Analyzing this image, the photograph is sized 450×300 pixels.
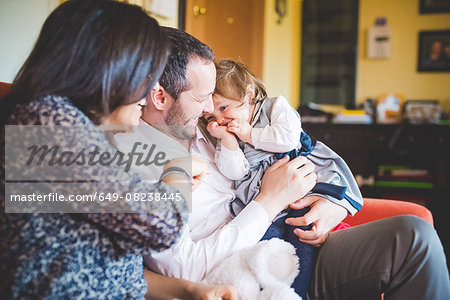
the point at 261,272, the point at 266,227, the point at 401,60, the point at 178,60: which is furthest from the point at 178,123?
the point at 401,60

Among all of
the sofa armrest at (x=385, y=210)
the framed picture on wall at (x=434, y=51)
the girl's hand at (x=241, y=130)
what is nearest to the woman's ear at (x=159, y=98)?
the girl's hand at (x=241, y=130)

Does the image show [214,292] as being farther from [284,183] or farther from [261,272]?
[284,183]

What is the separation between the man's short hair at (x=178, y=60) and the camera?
1268 mm

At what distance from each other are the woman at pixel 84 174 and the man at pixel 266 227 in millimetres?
232

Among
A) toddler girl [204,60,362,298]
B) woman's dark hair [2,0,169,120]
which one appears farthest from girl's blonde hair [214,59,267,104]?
woman's dark hair [2,0,169,120]

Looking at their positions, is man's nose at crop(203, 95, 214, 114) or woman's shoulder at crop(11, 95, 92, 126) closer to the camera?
woman's shoulder at crop(11, 95, 92, 126)

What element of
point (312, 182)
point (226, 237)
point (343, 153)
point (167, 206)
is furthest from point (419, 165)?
point (167, 206)

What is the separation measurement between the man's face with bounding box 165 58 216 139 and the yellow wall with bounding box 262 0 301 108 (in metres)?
2.27

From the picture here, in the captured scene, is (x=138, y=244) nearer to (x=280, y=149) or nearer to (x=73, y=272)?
(x=73, y=272)

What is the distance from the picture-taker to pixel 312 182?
1.29m

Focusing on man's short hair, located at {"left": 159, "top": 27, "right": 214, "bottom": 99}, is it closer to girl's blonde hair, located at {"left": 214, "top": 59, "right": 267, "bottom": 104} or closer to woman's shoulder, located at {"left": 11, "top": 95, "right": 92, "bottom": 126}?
girl's blonde hair, located at {"left": 214, "top": 59, "right": 267, "bottom": 104}

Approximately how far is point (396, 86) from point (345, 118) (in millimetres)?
789

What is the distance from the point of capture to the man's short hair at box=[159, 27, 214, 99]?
127 cm

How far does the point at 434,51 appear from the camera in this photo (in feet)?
12.7
